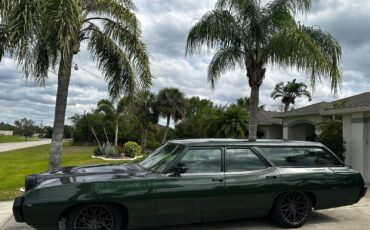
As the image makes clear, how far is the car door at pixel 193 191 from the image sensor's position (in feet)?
18.9

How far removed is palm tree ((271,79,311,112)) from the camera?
43.3 meters

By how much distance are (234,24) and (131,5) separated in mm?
3578

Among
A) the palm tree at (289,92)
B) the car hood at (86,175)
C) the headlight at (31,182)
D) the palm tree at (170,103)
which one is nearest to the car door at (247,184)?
the car hood at (86,175)

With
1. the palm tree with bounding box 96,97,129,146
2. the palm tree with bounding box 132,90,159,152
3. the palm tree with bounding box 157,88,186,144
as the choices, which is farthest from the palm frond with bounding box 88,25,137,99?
the palm tree with bounding box 157,88,186,144

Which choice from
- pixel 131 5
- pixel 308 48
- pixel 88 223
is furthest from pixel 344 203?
pixel 131 5

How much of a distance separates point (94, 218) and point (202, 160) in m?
1.91

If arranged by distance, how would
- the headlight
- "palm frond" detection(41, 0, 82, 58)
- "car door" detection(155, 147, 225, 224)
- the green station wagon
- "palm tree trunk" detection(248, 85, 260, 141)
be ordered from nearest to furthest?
1. the green station wagon
2. "car door" detection(155, 147, 225, 224)
3. the headlight
4. "palm frond" detection(41, 0, 82, 58)
5. "palm tree trunk" detection(248, 85, 260, 141)

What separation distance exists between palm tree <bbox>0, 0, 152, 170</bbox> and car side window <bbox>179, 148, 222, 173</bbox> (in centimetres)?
411

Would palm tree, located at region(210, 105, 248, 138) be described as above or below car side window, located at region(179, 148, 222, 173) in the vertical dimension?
above

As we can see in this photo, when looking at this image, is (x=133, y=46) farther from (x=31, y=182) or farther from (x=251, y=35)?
(x=31, y=182)

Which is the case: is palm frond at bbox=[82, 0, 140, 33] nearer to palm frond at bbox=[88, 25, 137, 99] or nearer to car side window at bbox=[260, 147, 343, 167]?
palm frond at bbox=[88, 25, 137, 99]

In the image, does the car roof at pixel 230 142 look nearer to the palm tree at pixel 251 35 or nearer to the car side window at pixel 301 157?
the car side window at pixel 301 157

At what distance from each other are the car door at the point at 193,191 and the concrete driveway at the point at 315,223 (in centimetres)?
65

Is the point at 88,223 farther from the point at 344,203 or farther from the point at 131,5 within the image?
the point at 131,5
